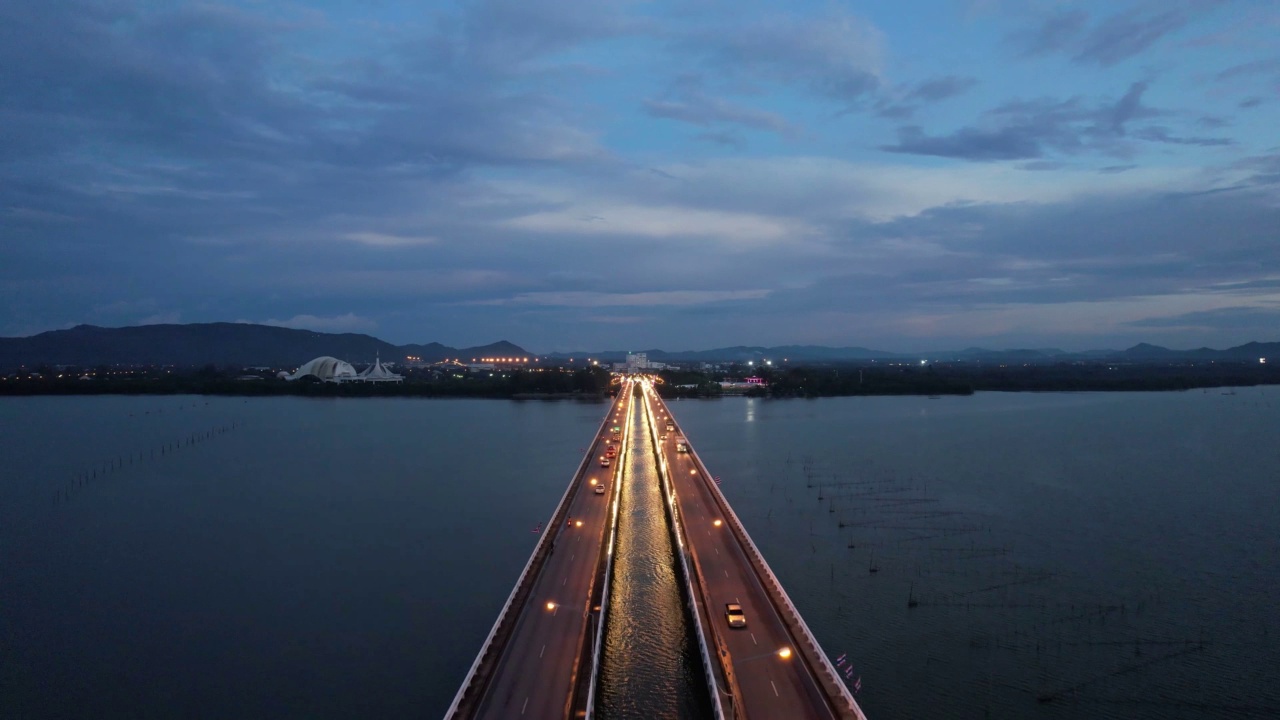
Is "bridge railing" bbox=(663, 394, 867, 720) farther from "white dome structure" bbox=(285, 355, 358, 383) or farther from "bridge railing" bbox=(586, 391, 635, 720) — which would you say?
"white dome structure" bbox=(285, 355, 358, 383)

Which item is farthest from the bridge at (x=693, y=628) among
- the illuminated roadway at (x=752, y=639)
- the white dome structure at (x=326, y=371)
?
the white dome structure at (x=326, y=371)

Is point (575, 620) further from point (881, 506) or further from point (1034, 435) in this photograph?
point (1034, 435)

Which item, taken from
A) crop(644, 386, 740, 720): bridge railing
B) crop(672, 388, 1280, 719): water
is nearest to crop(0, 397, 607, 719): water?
crop(644, 386, 740, 720): bridge railing

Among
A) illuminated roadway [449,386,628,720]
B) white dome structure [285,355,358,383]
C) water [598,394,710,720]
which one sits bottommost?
water [598,394,710,720]

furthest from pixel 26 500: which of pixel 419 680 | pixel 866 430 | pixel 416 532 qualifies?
pixel 866 430

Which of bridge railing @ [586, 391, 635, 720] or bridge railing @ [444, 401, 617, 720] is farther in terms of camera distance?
bridge railing @ [586, 391, 635, 720]

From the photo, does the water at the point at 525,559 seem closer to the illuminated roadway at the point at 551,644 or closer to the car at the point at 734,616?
the illuminated roadway at the point at 551,644

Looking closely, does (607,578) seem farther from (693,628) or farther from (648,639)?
(693,628)
